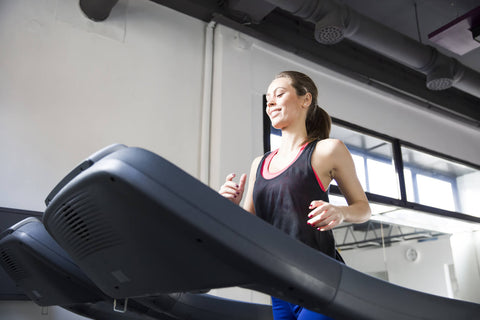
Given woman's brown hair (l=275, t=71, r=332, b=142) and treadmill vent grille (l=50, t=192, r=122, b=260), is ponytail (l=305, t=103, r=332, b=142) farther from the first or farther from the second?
treadmill vent grille (l=50, t=192, r=122, b=260)

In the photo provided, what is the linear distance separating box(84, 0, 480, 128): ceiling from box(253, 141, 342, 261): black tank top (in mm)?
2037

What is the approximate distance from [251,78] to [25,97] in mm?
1700

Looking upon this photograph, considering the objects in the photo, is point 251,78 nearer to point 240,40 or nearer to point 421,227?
point 240,40

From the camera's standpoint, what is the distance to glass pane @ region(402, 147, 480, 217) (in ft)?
14.5

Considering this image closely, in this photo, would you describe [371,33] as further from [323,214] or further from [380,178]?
[323,214]

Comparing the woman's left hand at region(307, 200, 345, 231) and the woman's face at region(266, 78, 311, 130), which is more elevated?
the woman's face at region(266, 78, 311, 130)

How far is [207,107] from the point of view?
3.29 metres

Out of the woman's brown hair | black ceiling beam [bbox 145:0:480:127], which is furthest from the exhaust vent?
the woman's brown hair

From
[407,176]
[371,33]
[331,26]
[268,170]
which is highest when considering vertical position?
[371,33]

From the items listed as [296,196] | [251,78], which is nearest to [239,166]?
[251,78]

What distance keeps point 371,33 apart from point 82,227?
10.0 feet

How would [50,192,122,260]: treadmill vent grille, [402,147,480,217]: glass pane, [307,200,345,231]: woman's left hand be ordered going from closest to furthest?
[50,192,122,260]: treadmill vent grille < [307,200,345,231]: woman's left hand < [402,147,480,217]: glass pane

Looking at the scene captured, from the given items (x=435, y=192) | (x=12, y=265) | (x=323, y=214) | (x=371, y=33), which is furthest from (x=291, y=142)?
(x=435, y=192)

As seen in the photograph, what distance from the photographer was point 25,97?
103 inches
